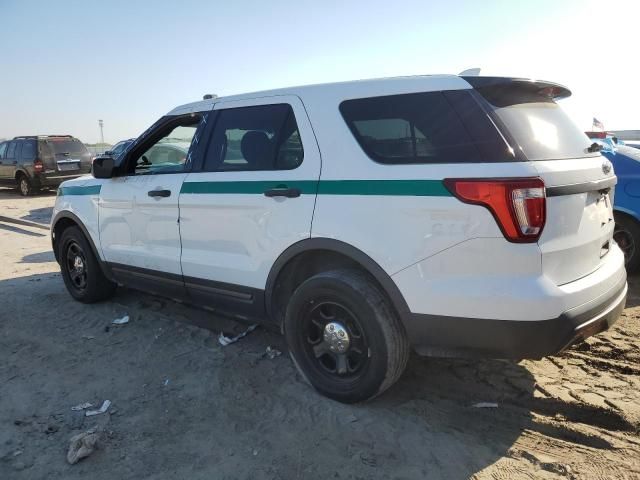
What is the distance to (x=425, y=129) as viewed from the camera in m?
2.68

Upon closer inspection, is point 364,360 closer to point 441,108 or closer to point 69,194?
point 441,108

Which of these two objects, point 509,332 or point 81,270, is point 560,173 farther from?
point 81,270

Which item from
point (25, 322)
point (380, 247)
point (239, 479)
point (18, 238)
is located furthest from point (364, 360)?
point (18, 238)

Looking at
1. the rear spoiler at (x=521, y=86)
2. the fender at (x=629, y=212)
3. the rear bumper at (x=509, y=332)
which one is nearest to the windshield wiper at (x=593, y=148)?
the rear spoiler at (x=521, y=86)

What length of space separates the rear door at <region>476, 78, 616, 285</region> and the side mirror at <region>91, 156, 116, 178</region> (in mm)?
2996

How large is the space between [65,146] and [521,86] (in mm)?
16022

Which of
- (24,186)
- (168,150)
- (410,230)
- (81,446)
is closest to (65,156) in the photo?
(24,186)

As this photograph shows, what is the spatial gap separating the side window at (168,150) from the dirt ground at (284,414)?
54.2 inches

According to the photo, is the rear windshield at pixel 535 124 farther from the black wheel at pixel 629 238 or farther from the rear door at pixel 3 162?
the rear door at pixel 3 162

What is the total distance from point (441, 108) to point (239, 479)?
6.96 feet

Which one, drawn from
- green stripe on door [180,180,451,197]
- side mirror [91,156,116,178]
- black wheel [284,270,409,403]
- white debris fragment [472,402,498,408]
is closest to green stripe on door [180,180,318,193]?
green stripe on door [180,180,451,197]

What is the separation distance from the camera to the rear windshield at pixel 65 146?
15656mm

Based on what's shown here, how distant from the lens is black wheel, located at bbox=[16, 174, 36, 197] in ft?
51.9

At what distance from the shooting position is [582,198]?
257cm
